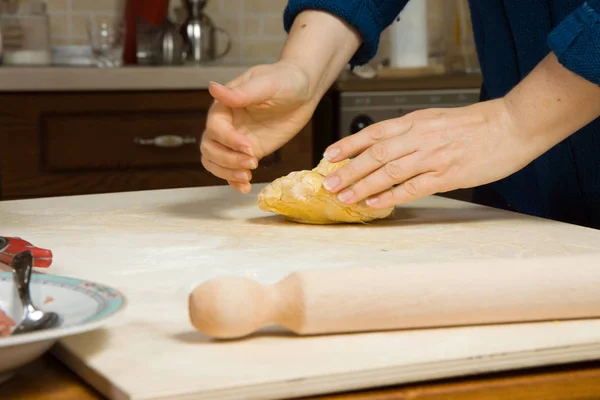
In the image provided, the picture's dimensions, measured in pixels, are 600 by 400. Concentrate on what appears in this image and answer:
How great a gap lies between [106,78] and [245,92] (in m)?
1.08

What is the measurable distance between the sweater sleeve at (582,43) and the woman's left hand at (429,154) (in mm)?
104

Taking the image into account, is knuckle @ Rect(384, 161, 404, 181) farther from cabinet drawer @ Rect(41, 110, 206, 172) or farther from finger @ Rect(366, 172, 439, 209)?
cabinet drawer @ Rect(41, 110, 206, 172)

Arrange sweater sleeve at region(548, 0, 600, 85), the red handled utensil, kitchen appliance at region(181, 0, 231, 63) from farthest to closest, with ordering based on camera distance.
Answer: kitchen appliance at region(181, 0, 231, 63)
sweater sleeve at region(548, 0, 600, 85)
the red handled utensil

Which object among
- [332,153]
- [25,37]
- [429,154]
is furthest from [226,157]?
[25,37]

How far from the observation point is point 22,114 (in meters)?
2.09

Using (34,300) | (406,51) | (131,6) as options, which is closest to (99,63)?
(131,6)

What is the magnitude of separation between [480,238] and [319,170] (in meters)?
0.25

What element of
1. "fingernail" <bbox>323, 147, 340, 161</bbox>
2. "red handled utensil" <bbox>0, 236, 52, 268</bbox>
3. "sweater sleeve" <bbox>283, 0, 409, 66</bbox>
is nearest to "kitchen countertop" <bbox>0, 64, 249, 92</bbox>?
"sweater sleeve" <bbox>283, 0, 409, 66</bbox>

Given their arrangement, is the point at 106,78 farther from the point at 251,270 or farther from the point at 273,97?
the point at 251,270

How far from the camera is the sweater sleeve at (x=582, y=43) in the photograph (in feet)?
2.93

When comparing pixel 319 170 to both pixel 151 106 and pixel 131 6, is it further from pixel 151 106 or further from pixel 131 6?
pixel 131 6

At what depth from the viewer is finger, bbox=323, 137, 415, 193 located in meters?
1.03

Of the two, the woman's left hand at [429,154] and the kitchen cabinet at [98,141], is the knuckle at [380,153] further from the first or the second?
the kitchen cabinet at [98,141]

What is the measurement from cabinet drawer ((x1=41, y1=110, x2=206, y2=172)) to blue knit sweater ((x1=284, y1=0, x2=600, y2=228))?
2.92ft
